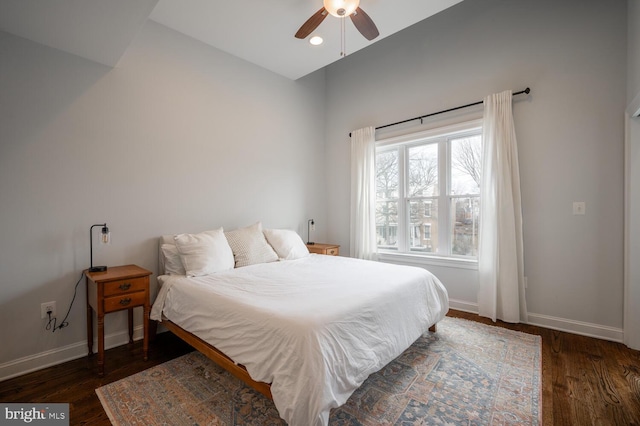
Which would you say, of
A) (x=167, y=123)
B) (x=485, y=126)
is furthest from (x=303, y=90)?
Answer: (x=485, y=126)

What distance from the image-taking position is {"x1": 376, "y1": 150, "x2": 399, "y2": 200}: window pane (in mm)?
4004

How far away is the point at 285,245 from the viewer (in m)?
3.29

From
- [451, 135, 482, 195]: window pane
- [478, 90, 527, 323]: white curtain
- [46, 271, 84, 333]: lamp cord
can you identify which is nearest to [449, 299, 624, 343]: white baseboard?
[478, 90, 527, 323]: white curtain

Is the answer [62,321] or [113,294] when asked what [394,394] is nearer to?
[113,294]

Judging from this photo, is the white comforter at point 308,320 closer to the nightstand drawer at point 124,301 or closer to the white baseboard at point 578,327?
the nightstand drawer at point 124,301

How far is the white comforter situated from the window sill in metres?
0.96

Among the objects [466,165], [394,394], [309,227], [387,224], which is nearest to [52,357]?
[394,394]

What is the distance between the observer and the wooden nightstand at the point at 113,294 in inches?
81.0

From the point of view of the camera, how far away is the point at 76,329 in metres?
2.36

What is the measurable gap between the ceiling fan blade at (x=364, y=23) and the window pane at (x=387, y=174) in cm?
178

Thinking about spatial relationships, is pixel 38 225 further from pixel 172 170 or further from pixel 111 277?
pixel 172 170

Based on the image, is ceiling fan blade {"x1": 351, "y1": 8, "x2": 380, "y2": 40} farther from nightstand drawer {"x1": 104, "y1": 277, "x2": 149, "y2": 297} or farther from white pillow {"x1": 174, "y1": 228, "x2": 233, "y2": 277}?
nightstand drawer {"x1": 104, "y1": 277, "x2": 149, "y2": 297}

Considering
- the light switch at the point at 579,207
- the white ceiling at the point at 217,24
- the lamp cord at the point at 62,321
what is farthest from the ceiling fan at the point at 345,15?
the lamp cord at the point at 62,321

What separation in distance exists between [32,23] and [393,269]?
3.23m
